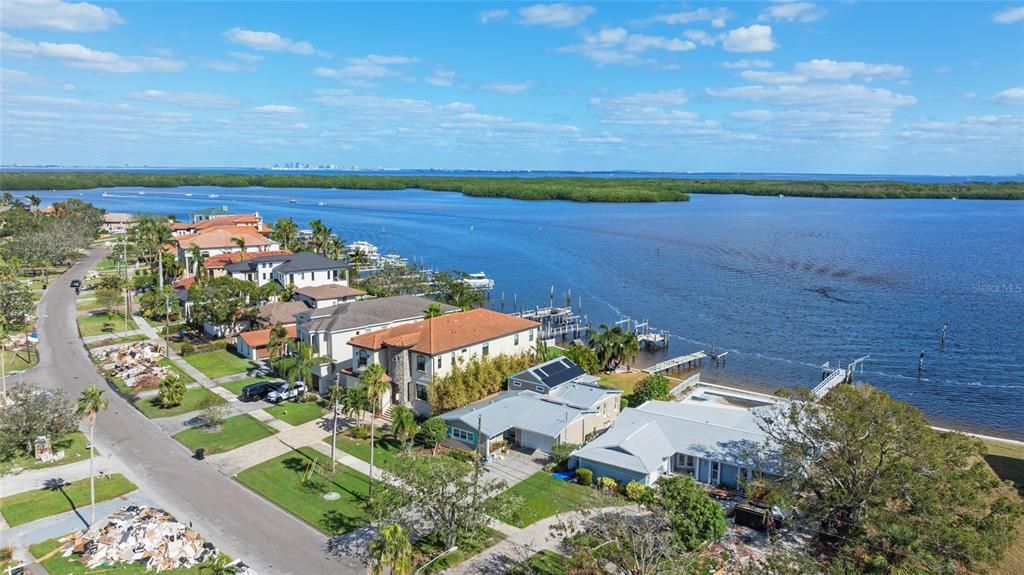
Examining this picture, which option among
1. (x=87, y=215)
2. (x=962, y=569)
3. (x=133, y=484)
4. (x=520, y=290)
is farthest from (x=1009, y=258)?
(x=87, y=215)

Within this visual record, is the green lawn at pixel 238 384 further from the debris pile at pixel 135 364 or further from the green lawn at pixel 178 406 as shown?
the debris pile at pixel 135 364

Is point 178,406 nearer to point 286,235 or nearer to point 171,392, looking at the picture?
point 171,392

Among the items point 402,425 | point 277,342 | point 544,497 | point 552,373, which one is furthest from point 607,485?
point 277,342

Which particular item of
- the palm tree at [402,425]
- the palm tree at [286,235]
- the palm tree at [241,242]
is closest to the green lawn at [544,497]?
the palm tree at [402,425]

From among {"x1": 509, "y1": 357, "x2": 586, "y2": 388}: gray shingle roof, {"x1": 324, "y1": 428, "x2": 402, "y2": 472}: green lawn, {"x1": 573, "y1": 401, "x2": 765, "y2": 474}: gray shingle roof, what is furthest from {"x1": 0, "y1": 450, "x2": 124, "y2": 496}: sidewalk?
{"x1": 573, "y1": 401, "x2": 765, "y2": 474}: gray shingle roof

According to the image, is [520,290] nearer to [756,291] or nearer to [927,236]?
[756,291]

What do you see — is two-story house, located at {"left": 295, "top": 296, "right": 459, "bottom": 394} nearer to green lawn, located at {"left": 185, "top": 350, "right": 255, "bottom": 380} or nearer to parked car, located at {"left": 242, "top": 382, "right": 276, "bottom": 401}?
parked car, located at {"left": 242, "top": 382, "right": 276, "bottom": 401}
